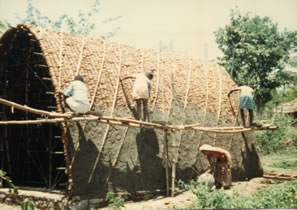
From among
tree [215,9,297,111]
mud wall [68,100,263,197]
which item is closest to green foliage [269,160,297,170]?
mud wall [68,100,263,197]

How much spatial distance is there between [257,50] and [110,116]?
11762mm

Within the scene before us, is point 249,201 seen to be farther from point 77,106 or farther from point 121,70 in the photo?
point 121,70

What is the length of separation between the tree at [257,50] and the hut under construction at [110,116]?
22.5ft

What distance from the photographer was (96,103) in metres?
Answer: 7.89

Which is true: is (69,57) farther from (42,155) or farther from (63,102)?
(42,155)

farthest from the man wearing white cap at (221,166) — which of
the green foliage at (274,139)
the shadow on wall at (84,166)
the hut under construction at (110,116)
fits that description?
the green foliage at (274,139)

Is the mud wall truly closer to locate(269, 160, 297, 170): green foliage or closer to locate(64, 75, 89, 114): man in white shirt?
locate(64, 75, 89, 114): man in white shirt

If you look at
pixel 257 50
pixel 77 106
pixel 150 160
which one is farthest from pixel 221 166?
pixel 257 50

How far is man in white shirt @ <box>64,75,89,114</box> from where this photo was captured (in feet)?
20.9

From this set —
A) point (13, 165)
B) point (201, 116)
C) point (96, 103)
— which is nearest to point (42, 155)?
point (13, 165)

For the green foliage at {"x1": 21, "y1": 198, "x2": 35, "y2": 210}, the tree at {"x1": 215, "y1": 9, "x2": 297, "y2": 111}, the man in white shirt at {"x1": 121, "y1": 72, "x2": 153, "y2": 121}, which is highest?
the tree at {"x1": 215, "y1": 9, "x2": 297, "y2": 111}

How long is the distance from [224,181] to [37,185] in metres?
5.18

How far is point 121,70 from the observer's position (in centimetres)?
880

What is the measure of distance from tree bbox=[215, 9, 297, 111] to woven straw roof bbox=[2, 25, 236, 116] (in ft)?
21.5
